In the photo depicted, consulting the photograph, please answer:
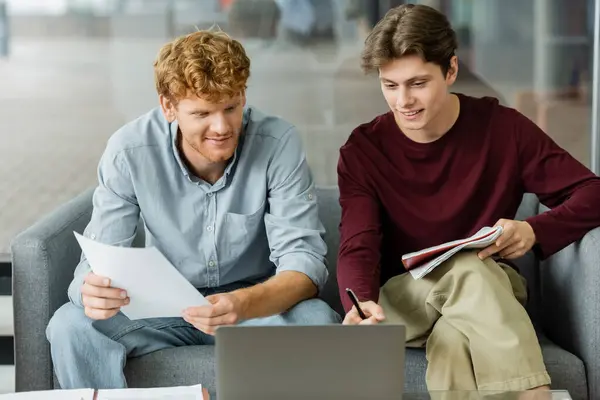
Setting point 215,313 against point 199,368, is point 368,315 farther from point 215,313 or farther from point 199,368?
point 199,368

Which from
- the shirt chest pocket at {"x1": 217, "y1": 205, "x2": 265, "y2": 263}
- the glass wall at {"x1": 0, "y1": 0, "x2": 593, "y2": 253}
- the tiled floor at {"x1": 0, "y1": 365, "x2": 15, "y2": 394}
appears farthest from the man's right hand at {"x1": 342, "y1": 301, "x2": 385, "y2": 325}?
the glass wall at {"x1": 0, "y1": 0, "x2": 593, "y2": 253}

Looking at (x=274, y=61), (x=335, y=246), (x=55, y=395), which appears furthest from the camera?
(x=274, y=61)

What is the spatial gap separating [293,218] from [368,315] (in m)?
0.42

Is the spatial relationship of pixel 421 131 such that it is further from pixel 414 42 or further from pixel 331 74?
pixel 331 74

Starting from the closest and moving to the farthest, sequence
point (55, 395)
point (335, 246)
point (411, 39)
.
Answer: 1. point (55, 395)
2. point (411, 39)
3. point (335, 246)

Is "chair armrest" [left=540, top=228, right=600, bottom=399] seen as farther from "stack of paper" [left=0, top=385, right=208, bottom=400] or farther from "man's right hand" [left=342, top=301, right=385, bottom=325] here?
"stack of paper" [left=0, top=385, right=208, bottom=400]

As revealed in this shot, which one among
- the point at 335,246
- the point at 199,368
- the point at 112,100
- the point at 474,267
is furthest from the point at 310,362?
the point at 112,100

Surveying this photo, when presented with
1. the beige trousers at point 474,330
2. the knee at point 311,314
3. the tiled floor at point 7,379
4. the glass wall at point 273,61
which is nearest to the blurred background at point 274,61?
the glass wall at point 273,61

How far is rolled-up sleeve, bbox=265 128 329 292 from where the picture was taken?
7.72 feet

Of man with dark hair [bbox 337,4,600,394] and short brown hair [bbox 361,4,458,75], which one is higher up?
short brown hair [bbox 361,4,458,75]

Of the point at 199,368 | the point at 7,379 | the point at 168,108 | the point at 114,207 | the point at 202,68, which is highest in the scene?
the point at 202,68

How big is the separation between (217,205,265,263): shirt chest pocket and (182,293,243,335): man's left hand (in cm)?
29

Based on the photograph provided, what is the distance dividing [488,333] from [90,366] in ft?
2.94

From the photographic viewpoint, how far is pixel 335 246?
9.08 ft
